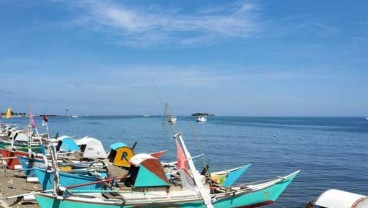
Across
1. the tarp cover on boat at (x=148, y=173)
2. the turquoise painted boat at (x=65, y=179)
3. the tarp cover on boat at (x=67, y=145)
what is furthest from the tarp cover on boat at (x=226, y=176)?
the tarp cover on boat at (x=67, y=145)

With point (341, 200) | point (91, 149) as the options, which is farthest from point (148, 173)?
point (91, 149)

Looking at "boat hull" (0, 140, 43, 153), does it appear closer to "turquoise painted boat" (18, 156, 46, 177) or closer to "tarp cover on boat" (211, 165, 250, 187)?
"turquoise painted boat" (18, 156, 46, 177)

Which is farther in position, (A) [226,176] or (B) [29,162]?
(B) [29,162]

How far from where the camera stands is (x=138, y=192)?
1855 centimetres

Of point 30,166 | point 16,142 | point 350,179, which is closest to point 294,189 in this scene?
point 350,179

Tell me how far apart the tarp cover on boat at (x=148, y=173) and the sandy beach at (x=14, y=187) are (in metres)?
Result: 6.05

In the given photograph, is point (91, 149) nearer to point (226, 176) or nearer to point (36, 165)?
point (36, 165)

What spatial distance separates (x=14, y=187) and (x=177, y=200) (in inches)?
521

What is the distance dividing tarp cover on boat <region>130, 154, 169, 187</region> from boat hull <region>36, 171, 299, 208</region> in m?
0.54

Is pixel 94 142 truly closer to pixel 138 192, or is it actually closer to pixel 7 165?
pixel 7 165

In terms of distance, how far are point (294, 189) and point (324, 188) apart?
9.93ft

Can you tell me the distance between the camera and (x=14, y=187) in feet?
85.0

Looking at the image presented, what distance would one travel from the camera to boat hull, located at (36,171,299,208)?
16.2m

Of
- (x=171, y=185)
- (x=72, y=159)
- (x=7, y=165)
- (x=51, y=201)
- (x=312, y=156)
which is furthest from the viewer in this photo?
(x=312, y=156)
